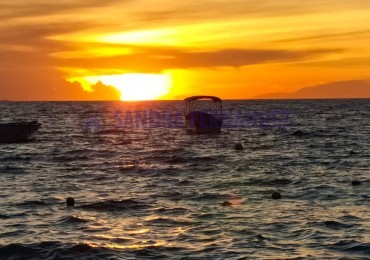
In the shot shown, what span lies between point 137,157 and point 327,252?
31750 mm

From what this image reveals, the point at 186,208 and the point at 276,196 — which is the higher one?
the point at 276,196

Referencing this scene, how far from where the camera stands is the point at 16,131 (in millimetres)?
60125

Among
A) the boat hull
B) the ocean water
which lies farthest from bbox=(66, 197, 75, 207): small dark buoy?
the boat hull

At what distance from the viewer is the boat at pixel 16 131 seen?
5962 cm

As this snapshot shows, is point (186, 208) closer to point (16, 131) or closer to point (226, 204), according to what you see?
point (226, 204)

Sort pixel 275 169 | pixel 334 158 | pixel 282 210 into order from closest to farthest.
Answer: pixel 282 210 → pixel 275 169 → pixel 334 158

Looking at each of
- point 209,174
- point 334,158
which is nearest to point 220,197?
point 209,174

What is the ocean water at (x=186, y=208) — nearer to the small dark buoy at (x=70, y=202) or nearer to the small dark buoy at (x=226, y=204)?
the small dark buoy at (x=226, y=204)

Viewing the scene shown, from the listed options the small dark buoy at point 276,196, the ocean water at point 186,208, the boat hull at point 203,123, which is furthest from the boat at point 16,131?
the small dark buoy at point 276,196

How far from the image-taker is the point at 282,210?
918 inches

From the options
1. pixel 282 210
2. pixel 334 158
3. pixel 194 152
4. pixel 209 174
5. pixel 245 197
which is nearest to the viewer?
pixel 282 210

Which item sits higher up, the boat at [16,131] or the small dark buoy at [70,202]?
the boat at [16,131]

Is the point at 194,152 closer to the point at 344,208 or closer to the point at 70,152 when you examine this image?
the point at 70,152

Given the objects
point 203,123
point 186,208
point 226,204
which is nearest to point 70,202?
point 186,208
